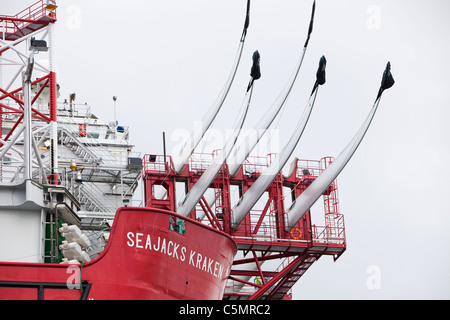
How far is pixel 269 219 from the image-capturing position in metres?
48.1

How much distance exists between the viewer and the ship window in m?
34.6

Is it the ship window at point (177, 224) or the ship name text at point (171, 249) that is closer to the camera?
the ship name text at point (171, 249)

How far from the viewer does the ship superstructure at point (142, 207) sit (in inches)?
1313

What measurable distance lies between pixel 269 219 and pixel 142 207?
15.0m

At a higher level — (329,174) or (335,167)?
(335,167)

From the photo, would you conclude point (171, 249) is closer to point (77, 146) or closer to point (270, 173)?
point (270, 173)

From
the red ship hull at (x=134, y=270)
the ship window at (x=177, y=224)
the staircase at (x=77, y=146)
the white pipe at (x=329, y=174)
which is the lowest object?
the red ship hull at (x=134, y=270)

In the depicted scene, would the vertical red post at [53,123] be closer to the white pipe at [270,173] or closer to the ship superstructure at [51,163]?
the ship superstructure at [51,163]

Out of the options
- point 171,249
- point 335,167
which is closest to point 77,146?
point 335,167

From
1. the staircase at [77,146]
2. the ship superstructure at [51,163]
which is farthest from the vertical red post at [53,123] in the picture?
the staircase at [77,146]

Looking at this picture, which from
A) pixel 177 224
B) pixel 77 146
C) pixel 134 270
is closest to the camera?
pixel 134 270

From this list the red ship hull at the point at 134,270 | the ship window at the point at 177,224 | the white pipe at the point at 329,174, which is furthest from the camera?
the white pipe at the point at 329,174

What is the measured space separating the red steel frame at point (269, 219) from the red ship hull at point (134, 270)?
450 inches

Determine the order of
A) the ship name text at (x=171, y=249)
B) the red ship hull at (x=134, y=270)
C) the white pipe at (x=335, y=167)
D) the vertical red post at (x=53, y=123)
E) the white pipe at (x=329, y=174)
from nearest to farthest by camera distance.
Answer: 1. the red ship hull at (x=134, y=270)
2. the ship name text at (x=171, y=249)
3. the vertical red post at (x=53, y=123)
4. the white pipe at (x=335, y=167)
5. the white pipe at (x=329, y=174)
